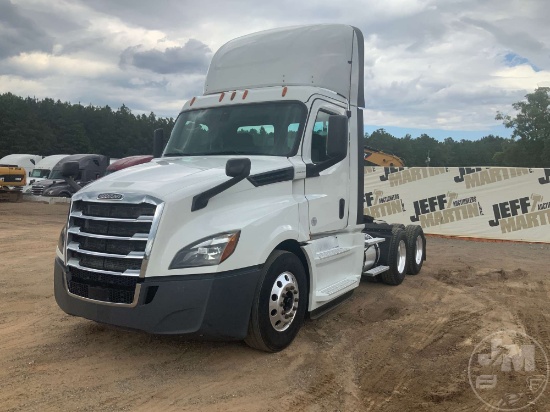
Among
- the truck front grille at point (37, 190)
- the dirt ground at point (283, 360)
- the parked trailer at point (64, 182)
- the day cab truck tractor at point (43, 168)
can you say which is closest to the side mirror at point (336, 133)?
the dirt ground at point (283, 360)

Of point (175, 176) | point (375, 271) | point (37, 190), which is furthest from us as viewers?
point (37, 190)

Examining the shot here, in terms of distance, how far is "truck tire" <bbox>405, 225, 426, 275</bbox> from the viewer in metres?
9.04

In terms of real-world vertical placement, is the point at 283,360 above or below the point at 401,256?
below

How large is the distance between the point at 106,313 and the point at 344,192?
3.27 meters

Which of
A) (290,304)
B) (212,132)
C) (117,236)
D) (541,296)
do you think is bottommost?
(541,296)

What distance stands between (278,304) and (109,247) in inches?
66.1

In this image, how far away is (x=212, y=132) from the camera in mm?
5801

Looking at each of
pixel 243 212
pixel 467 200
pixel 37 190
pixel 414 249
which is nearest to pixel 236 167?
pixel 243 212

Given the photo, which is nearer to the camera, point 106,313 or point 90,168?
point 106,313

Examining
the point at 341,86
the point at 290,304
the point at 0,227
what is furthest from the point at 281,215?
the point at 0,227

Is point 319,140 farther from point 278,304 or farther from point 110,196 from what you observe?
point 110,196

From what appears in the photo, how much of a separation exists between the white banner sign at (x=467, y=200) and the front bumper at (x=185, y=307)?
13.1 metres

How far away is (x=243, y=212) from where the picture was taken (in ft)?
14.7

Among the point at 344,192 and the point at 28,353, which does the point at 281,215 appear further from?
the point at 28,353
